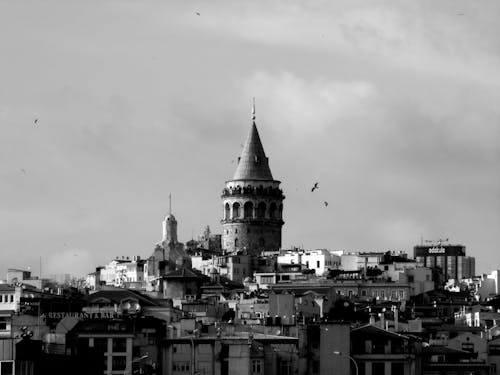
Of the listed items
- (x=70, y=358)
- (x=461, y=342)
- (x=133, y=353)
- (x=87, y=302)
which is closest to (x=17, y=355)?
(x=70, y=358)

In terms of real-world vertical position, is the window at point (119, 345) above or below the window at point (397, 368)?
above

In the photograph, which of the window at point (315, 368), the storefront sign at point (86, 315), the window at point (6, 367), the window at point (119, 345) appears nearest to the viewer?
the window at point (6, 367)

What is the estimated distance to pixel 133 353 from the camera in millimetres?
145375

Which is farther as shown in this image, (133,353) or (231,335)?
(231,335)

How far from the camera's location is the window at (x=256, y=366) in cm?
14602

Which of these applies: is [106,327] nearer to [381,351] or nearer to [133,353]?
[133,353]

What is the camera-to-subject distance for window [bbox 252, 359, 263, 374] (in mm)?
146025

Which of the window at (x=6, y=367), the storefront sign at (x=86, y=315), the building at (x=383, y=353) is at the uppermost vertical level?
the storefront sign at (x=86, y=315)

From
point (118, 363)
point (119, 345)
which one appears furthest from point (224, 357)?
point (118, 363)

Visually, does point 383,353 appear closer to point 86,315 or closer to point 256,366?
point 256,366

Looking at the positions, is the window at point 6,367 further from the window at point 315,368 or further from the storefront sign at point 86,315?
the storefront sign at point 86,315

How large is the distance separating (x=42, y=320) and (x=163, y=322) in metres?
7.33

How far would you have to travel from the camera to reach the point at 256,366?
146 m

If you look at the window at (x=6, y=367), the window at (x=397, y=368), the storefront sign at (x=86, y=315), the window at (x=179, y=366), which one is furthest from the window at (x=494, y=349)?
the window at (x=6, y=367)
